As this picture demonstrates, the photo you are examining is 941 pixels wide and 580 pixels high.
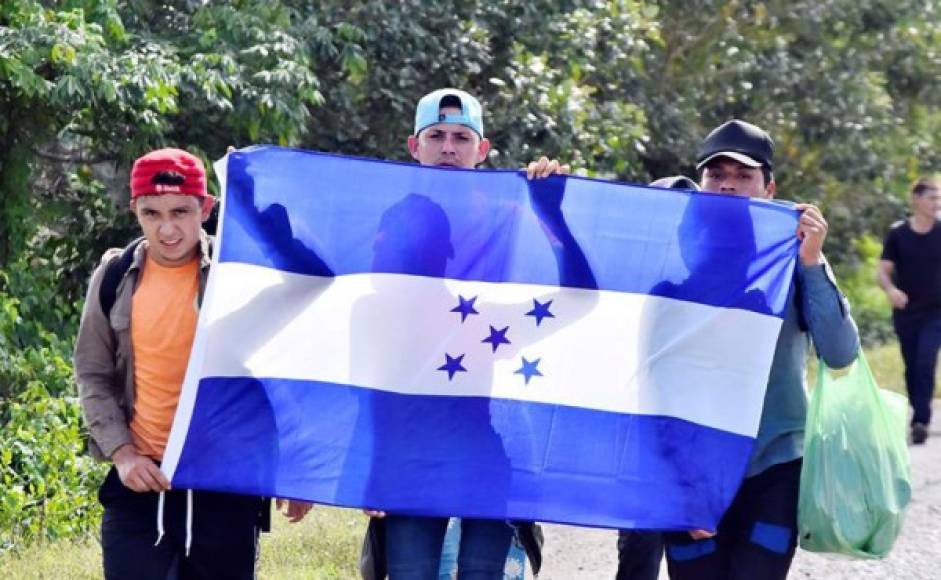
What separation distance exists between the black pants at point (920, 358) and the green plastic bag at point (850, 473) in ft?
24.7

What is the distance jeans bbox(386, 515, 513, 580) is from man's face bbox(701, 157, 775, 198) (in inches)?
50.6

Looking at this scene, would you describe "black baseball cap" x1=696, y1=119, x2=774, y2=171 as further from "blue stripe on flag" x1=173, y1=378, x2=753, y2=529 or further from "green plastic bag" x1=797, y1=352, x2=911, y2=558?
"blue stripe on flag" x1=173, y1=378, x2=753, y2=529

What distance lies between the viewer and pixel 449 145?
229 inches

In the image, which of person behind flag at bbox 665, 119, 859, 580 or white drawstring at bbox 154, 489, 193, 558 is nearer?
white drawstring at bbox 154, 489, 193, 558

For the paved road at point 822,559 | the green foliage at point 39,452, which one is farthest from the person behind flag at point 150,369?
the paved road at point 822,559

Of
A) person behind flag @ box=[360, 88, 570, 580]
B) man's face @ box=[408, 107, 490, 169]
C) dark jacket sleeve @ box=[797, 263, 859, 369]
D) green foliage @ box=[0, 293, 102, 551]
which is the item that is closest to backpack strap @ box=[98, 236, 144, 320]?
person behind flag @ box=[360, 88, 570, 580]

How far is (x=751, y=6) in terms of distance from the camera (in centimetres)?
1912

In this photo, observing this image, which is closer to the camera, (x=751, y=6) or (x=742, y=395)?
(x=742, y=395)

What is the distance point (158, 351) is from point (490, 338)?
101 centimetres

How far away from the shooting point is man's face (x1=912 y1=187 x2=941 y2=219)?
512 inches

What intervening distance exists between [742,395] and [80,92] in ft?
17.1

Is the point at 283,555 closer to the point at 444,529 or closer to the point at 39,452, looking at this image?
the point at 39,452

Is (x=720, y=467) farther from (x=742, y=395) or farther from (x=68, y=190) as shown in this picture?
(x=68, y=190)

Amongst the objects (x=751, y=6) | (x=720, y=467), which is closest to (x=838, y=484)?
(x=720, y=467)
